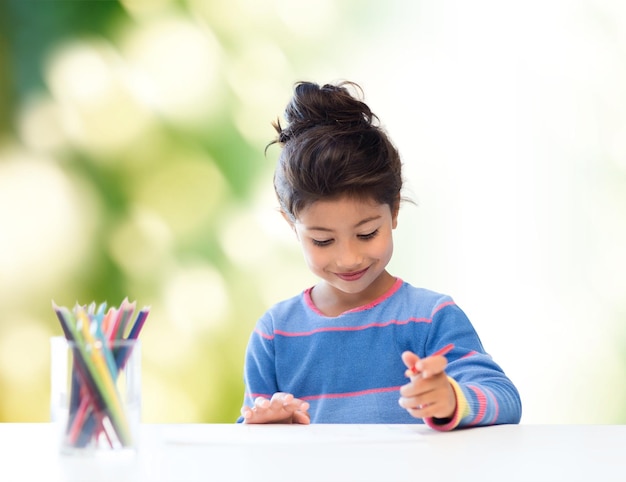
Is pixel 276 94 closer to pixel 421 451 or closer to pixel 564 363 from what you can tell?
pixel 564 363

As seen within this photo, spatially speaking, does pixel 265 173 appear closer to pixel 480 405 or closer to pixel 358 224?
pixel 358 224

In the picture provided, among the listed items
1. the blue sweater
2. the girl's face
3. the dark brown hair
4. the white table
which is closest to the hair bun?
the dark brown hair

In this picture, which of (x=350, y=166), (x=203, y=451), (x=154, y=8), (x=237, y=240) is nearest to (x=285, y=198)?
(x=350, y=166)

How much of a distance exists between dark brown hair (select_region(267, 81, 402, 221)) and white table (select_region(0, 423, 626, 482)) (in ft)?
1.59

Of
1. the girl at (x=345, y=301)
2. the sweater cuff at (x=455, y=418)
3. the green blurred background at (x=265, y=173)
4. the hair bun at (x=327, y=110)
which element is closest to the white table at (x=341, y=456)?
the sweater cuff at (x=455, y=418)

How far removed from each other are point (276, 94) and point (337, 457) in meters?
2.10

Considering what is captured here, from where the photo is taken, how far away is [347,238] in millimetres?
1493

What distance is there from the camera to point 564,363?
280 centimetres

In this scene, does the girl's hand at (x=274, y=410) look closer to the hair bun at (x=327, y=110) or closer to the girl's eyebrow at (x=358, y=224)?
the girl's eyebrow at (x=358, y=224)

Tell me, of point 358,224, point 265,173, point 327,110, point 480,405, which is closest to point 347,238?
point 358,224

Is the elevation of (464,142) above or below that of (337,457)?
above

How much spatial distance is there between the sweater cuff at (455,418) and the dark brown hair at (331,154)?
1.58 feet

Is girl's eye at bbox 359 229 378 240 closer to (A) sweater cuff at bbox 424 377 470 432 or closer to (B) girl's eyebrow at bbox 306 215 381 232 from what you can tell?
(B) girl's eyebrow at bbox 306 215 381 232

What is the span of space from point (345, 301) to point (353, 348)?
11 cm
